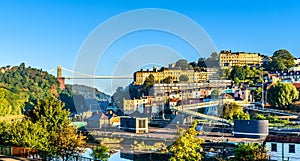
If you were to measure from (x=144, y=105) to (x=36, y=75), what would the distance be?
22247 mm

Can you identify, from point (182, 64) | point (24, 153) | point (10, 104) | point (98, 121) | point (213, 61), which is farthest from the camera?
point (213, 61)

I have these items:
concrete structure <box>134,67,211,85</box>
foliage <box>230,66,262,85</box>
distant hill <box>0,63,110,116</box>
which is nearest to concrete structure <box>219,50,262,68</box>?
foliage <box>230,66,262,85</box>

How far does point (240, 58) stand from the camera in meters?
40.1

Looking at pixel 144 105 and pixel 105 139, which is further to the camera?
pixel 144 105

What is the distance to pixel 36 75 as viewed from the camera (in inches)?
1786

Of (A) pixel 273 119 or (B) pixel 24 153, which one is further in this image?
(A) pixel 273 119

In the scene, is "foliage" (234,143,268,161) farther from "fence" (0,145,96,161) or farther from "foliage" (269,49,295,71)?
"foliage" (269,49,295,71)

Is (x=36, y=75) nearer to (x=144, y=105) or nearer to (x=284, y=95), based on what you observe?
(x=144, y=105)

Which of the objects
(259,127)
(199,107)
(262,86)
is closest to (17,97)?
(199,107)

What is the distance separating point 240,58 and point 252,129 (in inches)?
947

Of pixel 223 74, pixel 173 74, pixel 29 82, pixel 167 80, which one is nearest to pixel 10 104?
pixel 167 80

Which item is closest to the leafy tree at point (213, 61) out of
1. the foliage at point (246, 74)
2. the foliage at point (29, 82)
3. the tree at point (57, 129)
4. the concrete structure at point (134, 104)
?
the foliage at point (246, 74)

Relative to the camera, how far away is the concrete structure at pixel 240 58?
3891 cm

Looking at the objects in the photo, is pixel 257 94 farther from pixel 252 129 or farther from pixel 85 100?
pixel 85 100
